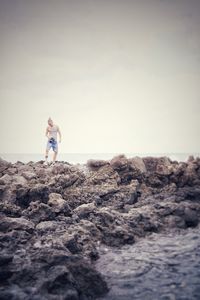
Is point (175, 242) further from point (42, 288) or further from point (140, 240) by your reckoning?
point (42, 288)

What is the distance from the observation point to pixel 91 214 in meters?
8.82

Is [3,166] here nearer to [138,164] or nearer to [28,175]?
[28,175]

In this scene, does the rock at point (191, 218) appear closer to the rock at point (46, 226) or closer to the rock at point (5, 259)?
the rock at point (46, 226)

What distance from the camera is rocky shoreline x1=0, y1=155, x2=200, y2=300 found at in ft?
18.1

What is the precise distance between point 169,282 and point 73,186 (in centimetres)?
592

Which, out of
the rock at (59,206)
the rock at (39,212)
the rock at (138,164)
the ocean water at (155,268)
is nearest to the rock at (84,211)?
the rock at (59,206)

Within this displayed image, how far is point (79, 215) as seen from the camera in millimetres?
8852

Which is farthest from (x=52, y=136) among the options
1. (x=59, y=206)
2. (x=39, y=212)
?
(x=39, y=212)

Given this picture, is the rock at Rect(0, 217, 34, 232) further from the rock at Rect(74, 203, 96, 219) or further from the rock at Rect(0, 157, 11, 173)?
the rock at Rect(0, 157, 11, 173)

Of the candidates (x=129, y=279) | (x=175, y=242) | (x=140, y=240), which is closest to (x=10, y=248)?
(x=129, y=279)

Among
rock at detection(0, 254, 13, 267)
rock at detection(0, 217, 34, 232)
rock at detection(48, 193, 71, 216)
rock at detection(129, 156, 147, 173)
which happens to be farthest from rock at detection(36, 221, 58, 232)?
rock at detection(129, 156, 147, 173)

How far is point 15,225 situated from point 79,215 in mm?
1855

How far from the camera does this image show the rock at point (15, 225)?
298 inches

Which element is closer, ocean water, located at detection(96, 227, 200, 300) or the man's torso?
ocean water, located at detection(96, 227, 200, 300)
